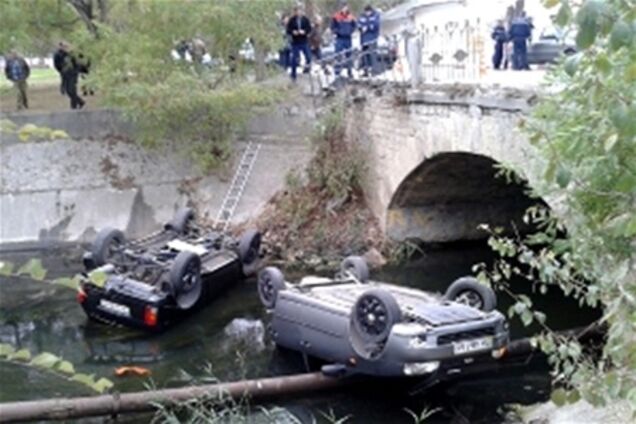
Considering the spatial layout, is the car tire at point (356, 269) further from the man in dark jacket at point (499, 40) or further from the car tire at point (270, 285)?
the man in dark jacket at point (499, 40)

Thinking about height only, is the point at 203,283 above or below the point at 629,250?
below

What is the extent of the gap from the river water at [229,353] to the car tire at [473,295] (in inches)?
35.2

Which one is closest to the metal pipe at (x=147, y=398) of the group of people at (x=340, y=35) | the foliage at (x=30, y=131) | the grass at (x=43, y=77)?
the foliage at (x=30, y=131)

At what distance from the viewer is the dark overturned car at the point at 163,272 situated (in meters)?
13.3

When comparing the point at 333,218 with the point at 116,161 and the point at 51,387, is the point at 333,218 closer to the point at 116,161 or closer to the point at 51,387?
the point at 116,161

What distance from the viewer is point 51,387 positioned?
11516mm

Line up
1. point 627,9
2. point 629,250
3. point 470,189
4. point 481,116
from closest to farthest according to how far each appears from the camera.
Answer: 1. point 627,9
2. point 629,250
3. point 481,116
4. point 470,189

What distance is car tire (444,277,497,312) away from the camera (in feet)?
37.6

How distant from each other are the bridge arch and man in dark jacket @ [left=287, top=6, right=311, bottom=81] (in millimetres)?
3890

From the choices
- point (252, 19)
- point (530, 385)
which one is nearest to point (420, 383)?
point (530, 385)

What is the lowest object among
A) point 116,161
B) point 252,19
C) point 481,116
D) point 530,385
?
point 530,385

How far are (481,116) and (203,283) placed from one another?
4881 mm

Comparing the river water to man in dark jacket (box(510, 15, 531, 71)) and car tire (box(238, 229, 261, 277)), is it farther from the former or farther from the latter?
man in dark jacket (box(510, 15, 531, 71))

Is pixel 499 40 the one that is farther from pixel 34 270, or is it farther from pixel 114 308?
pixel 34 270
